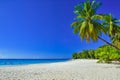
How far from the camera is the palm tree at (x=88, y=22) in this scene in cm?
2299

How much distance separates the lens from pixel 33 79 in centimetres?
1306

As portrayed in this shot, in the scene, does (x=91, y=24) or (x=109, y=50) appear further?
(x=109, y=50)

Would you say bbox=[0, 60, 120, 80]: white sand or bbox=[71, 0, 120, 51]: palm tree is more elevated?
bbox=[71, 0, 120, 51]: palm tree

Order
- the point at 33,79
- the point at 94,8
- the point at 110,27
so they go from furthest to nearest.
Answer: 1. the point at 110,27
2. the point at 94,8
3. the point at 33,79

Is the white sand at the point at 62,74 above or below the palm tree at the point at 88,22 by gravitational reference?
below

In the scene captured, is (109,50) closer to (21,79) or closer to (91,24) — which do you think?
(91,24)

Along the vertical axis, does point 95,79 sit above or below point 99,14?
below

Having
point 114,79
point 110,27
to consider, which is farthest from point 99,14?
point 114,79

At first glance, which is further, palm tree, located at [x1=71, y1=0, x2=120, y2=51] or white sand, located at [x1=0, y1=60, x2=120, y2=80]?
palm tree, located at [x1=71, y1=0, x2=120, y2=51]

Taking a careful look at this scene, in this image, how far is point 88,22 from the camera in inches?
934

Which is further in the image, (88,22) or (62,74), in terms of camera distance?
(88,22)

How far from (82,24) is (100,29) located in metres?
2.25

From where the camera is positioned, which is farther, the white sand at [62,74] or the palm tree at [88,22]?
the palm tree at [88,22]

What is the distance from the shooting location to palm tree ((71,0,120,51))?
23.0m
